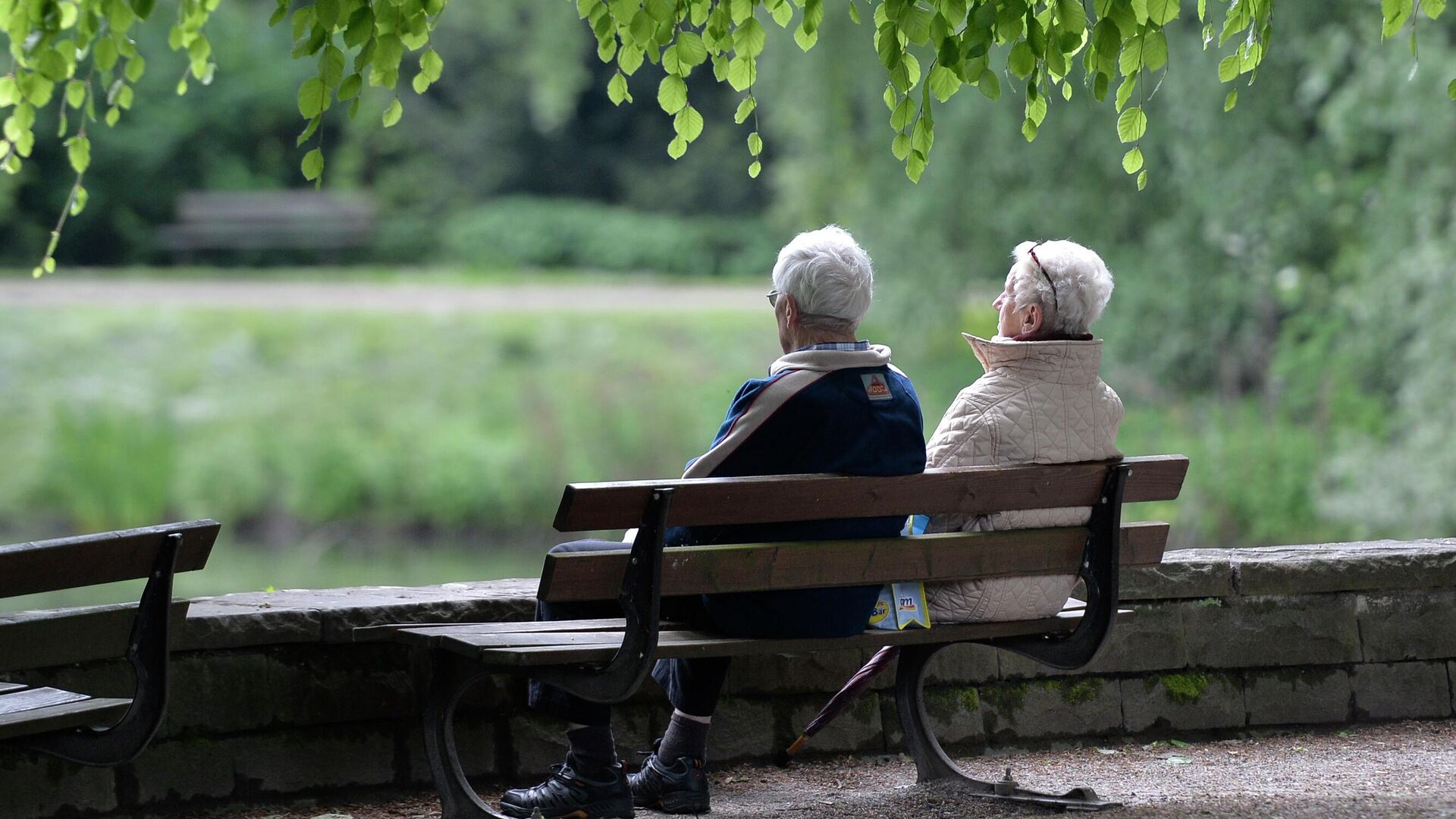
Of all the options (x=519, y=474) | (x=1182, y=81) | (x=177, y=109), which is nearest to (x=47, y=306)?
(x=519, y=474)

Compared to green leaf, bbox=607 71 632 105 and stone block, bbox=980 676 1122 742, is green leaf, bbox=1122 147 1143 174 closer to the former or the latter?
green leaf, bbox=607 71 632 105

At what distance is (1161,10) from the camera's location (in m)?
3.61

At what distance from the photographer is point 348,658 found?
376 cm

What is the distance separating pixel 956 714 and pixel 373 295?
2331cm

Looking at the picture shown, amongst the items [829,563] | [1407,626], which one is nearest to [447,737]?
[829,563]

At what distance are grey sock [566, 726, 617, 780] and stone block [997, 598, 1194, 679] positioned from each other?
4.72 ft

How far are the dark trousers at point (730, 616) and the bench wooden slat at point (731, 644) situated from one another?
0.09 feet

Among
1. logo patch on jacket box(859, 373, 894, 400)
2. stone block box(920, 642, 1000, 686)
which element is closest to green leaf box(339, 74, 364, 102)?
logo patch on jacket box(859, 373, 894, 400)

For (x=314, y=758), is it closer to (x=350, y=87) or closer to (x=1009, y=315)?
(x=350, y=87)

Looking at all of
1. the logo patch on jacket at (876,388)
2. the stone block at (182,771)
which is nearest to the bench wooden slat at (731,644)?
the logo patch on jacket at (876,388)

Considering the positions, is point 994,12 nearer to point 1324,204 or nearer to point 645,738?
point 645,738

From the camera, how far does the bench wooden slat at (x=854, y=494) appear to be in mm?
3059

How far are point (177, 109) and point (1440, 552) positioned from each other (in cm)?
3154

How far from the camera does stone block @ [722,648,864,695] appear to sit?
13.5ft
